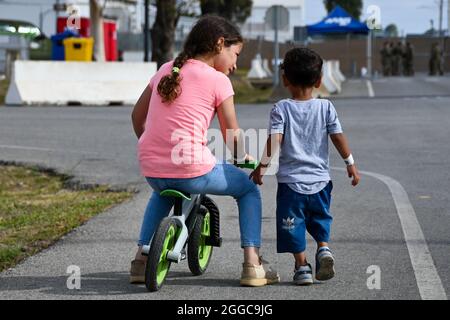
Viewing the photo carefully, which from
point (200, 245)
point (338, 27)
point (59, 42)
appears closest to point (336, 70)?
point (338, 27)

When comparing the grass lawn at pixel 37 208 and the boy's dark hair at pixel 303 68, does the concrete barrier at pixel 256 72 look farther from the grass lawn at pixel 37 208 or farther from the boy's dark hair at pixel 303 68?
the boy's dark hair at pixel 303 68

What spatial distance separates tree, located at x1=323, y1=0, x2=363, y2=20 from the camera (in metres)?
105

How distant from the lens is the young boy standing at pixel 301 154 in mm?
6629

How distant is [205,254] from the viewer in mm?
7113

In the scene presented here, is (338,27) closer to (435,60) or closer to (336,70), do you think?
(336,70)

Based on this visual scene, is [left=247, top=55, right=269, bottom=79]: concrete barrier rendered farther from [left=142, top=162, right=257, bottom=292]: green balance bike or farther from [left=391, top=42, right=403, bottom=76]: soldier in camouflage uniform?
[left=142, top=162, right=257, bottom=292]: green balance bike

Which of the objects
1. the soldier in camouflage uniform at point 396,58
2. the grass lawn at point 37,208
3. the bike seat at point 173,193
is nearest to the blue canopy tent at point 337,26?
the soldier in camouflage uniform at point 396,58

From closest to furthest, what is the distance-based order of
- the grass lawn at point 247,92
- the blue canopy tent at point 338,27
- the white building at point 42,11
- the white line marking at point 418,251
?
the white line marking at point 418,251 → the grass lawn at point 247,92 → the blue canopy tent at point 338,27 → the white building at point 42,11

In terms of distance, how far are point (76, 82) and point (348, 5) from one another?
79.2 meters

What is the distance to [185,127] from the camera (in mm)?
6492

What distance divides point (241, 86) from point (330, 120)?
107ft

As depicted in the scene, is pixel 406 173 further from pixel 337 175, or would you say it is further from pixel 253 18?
pixel 253 18

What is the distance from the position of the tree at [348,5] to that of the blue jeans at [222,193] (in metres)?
98.4

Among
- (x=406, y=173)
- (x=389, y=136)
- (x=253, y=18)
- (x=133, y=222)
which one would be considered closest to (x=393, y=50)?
(x=253, y=18)
